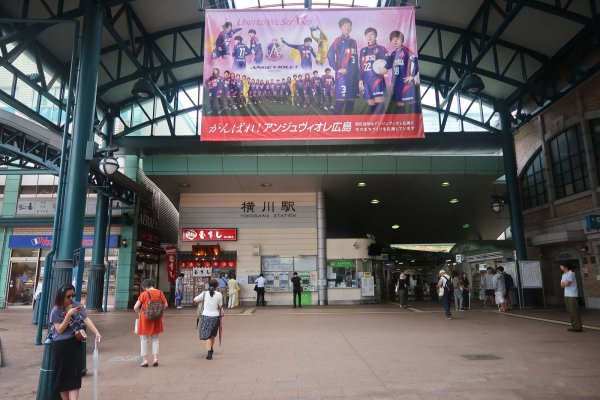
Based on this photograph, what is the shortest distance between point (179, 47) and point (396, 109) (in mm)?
10057

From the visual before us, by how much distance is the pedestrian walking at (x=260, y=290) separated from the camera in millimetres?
18516

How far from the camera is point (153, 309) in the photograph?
7199 mm

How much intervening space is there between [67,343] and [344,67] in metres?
8.62

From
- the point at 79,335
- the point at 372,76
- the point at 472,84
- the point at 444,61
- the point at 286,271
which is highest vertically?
the point at 444,61

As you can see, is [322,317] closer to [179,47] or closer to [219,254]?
[219,254]

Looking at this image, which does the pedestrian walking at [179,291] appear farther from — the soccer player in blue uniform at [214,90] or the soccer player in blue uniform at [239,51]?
the soccer player in blue uniform at [239,51]

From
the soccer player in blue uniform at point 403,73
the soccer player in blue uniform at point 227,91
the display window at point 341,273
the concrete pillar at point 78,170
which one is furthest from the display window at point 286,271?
the concrete pillar at point 78,170

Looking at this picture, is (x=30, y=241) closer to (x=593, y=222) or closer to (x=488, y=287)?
(x=488, y=287)

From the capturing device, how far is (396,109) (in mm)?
10695

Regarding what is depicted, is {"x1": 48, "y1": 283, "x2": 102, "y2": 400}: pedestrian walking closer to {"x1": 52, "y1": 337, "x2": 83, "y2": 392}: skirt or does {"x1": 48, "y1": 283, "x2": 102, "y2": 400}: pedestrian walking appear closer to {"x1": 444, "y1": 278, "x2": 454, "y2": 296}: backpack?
{"x1": 52, "y1": 337, "x2": 83, "y2": 392}: skirt

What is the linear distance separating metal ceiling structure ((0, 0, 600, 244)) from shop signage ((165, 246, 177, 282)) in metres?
4.51

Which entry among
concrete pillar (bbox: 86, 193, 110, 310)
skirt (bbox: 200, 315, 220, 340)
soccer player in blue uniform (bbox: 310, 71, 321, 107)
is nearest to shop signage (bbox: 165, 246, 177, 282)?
concrete pillar (bbox: 86, 193, 110, 310)

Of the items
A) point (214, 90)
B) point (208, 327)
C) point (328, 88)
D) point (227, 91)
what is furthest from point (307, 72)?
point (208, 327)

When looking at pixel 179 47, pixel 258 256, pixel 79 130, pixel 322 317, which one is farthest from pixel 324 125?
pixel 258 256
